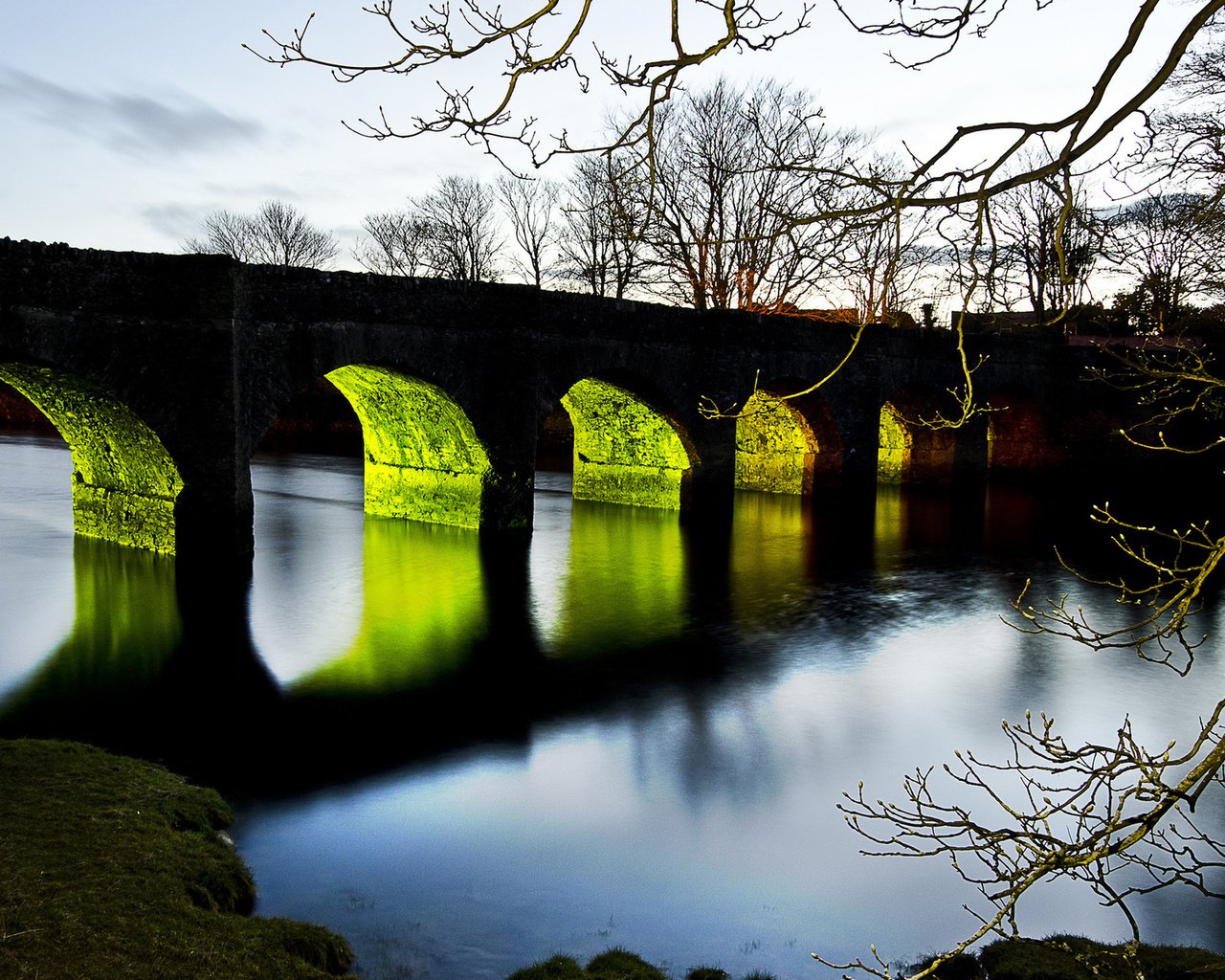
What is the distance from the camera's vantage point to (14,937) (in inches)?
147

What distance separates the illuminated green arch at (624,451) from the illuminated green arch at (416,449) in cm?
278

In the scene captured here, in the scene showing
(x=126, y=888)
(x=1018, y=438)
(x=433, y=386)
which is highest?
(x=433, y=386)

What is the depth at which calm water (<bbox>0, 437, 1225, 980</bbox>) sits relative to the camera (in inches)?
Answer: 199

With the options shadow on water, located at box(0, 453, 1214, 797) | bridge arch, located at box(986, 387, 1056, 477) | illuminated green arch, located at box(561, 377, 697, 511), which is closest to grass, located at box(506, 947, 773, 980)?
shadow on water, located at box(0, 453, 1214, 797)

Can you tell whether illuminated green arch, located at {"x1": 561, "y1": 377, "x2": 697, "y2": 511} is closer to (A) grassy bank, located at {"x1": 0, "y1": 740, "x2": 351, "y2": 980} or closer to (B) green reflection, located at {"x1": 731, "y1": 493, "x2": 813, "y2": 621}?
(B) green reflection, located at {"x1": 731, "y1": 493, "x2": 813, "y2": 621}

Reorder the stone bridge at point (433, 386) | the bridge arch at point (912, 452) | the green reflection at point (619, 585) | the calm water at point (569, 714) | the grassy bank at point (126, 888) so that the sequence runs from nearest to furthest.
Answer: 1. the grassy bank at point (126, 888)
2. the calm water at point (569, 714)
3. the green reflection at point (619, 585)
4. the stone bridge at point (433, 386)
5. the bridge arch at point (912, 452)

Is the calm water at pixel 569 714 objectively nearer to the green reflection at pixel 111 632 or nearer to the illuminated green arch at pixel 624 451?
Result: the green reflection at pixel 111 632

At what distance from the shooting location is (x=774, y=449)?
2172 cm

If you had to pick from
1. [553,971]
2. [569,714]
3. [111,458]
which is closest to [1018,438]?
[111,458]

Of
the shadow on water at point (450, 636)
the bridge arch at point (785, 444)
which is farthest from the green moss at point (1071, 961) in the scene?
the bridge arch at point (785, 444)

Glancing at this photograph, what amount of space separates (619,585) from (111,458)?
18.9 ft

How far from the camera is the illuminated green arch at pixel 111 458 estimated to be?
36.5 ft

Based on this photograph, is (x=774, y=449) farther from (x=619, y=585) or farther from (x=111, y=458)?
(x=111, y=458)

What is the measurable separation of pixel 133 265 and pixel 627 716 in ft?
22.0
